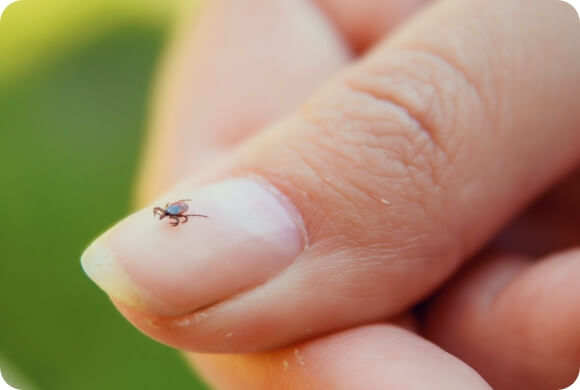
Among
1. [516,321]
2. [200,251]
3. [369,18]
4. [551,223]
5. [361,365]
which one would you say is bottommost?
[551,223]

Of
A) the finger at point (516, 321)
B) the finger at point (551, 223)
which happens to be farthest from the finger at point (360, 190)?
the finger at point (551, 223)

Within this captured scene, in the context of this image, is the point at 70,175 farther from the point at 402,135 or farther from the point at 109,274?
the point at 402,135

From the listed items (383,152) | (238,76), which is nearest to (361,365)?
(383,152)

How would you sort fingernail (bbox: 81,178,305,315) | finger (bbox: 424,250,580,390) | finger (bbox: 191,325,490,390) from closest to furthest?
1. finger (bbox: 191,325,490,390)
2. fingernail (bbox: 81,178,305,315)
3. finger (bbox: 424,250,580,390)

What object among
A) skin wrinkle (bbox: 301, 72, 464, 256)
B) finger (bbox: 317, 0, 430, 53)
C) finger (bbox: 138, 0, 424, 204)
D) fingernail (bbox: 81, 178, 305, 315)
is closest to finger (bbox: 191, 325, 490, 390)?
fingernail (bbox: 81, 178, 305, 315)

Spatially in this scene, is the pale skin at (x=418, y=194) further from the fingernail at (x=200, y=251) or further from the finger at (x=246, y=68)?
the finger at (x=246, y=68)

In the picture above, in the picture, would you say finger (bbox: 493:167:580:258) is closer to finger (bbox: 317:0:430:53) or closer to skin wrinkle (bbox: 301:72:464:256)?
skin wrinkle (bbox: 301:72:464:256)
